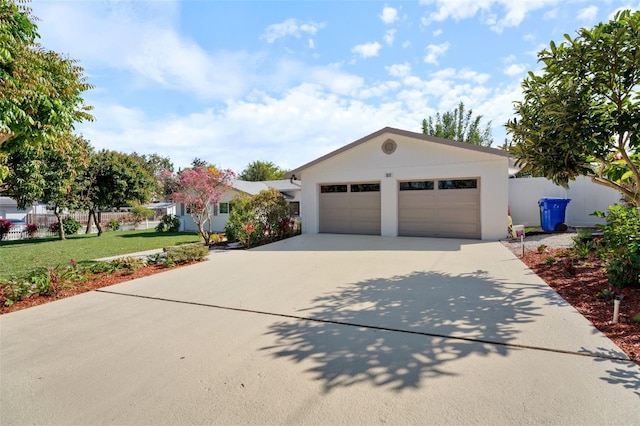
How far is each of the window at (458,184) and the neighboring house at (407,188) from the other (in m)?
0.03

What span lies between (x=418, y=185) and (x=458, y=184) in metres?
1.47

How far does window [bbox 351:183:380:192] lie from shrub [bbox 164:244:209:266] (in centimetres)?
723

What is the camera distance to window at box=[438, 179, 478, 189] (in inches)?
457

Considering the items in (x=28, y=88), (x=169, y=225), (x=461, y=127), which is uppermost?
(x=461, y=127)

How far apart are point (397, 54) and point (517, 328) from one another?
940cm

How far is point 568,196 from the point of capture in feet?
45.1

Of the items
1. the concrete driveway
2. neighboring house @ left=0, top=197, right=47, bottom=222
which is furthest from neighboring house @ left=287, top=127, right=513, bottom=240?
neighboring house @ left=0, top=197, right=47, bottom=222

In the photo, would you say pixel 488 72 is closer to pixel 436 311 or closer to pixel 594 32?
pixel 594 32

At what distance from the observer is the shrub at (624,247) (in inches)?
181


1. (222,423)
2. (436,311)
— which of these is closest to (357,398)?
(222,423)

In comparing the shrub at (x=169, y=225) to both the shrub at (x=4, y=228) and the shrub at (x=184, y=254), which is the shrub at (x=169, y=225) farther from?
the shrub at (x=184, y=254)

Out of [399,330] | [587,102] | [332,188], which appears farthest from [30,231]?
[587,102]

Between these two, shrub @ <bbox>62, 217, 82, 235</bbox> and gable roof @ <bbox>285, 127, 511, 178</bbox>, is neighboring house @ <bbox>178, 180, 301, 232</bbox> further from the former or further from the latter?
shrub @ <bbox>62, 217, 82, 235</bbox>

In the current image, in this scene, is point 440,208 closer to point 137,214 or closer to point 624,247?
point 624,247
